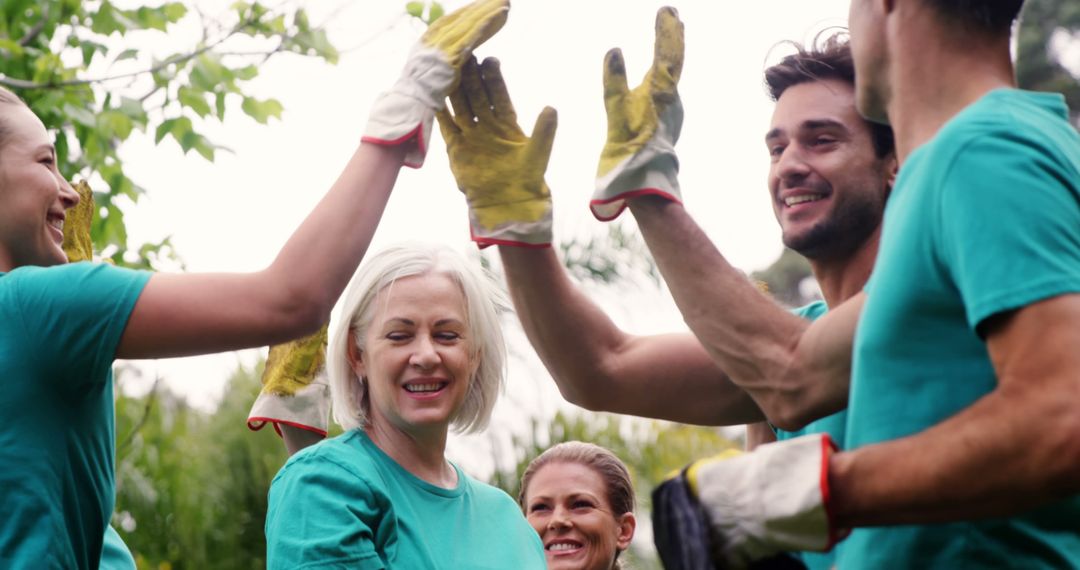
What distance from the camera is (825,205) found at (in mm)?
3234

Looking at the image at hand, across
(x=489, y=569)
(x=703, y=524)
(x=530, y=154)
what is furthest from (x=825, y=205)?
(x=703, y=524)

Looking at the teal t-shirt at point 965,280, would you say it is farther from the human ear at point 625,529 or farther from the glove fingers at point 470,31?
the human ear at point 625,529

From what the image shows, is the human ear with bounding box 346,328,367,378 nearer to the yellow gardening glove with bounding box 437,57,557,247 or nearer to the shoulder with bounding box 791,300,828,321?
the yellow gardening glove with bounding box 437,57,557,247

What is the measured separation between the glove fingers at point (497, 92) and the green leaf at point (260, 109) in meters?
3.21

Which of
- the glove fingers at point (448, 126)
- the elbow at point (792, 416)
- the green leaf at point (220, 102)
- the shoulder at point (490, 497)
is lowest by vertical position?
the shoulder at point (490, 497)

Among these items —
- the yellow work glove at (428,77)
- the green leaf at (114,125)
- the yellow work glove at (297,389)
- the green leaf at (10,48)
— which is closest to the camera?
the yellow work glove at (428,77)

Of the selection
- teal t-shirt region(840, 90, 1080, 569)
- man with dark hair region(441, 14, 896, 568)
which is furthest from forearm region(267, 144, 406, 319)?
teal t-shirt region(840, 90, 1080, 569)

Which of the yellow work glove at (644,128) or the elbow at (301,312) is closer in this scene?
the elbow at (301,312)

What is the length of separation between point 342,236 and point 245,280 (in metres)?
0.20

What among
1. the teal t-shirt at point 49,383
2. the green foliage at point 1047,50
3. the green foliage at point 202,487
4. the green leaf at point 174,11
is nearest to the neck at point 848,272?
the teal t-shirt at point 49,383

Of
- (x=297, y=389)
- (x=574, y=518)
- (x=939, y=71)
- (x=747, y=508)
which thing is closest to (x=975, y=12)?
(x=939, y=71)

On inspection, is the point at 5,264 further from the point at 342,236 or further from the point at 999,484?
the point at 999,484

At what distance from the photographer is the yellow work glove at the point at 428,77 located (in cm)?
270

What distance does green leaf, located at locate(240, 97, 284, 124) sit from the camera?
6.00 meters
